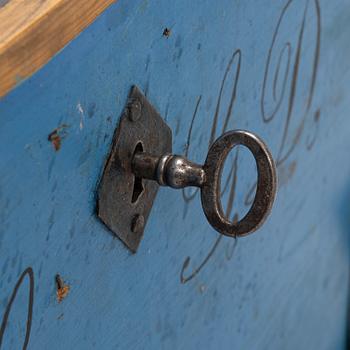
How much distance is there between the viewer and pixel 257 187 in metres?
0.58

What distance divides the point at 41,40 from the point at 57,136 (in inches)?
3.1

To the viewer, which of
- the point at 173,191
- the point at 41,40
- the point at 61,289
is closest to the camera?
the point at 41,40

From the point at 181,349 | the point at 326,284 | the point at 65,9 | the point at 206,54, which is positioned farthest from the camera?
the point at 326,284

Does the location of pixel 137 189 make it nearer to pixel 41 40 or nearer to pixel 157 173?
pixel 157 173

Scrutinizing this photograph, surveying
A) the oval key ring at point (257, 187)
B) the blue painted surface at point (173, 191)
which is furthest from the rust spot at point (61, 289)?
the oval key ring at point (257, 187)

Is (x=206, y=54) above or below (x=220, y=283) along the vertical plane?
above

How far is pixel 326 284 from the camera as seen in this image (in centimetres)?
141

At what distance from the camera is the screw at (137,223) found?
0.64 metres

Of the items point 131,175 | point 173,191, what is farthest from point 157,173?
point 173,191

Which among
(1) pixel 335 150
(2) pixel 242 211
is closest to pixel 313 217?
(1) pixel 335 150

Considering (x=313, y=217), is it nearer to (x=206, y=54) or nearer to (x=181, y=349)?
(x=181, y=349)

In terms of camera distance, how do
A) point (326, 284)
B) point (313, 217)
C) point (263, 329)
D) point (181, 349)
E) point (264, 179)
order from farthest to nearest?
1. point (326, 284)
2. point (313, 217)
3. point (263, 329)
4. point (181, 349)
5. point (264, 179)

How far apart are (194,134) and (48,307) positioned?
246 mm

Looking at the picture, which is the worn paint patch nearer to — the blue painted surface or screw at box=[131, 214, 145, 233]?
the blue painted surface
